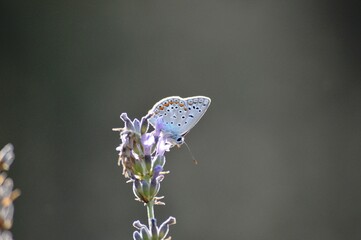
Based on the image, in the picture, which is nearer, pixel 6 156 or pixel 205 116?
pixel 6 156

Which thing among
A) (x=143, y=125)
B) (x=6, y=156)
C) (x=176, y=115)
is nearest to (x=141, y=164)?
(x=143, y=125)

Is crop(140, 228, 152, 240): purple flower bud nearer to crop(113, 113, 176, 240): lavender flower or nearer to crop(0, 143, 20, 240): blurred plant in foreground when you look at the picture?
crop(113, 113, 176, 240): lavender flower

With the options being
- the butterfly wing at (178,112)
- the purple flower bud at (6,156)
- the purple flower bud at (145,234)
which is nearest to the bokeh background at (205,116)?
the butterfly wing at (178,112)

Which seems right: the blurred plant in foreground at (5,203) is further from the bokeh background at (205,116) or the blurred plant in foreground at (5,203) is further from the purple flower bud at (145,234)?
the bokeh background at (205,116)

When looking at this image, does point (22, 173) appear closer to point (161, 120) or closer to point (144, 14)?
point (144, 14)

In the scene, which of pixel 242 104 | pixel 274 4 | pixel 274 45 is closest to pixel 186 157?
pixel 242 104

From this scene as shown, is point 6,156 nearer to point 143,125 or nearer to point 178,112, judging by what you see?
point 143,125
